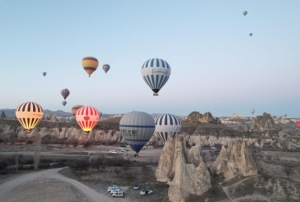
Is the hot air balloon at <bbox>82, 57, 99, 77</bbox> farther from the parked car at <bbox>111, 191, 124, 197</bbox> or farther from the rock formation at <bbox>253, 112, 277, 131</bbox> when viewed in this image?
the rock formation at <bbox>253, 112, 277, 131</bbox>

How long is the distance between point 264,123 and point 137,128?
240 feet

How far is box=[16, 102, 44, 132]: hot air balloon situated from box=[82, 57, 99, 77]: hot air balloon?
32.7 ft

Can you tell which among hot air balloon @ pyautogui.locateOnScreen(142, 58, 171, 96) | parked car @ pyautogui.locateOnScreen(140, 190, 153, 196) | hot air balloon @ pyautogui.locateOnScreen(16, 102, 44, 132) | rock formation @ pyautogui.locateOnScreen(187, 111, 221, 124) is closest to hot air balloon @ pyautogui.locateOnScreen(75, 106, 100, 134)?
hot air balloon @ pyautogui.locateOnScreen(16, 102, 44, 132)

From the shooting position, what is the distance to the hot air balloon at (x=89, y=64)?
1693 inches

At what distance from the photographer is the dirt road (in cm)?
2427

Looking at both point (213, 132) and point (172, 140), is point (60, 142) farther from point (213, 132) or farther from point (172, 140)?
point (172, 140)

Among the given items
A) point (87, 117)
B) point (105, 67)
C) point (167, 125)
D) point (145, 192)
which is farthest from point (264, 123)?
point (145, 192)

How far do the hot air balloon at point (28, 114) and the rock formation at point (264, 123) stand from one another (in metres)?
72.8

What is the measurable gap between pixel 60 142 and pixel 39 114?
102 feet

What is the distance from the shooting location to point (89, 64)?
1693 inches

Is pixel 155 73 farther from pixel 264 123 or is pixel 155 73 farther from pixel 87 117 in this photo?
pixel 264 123

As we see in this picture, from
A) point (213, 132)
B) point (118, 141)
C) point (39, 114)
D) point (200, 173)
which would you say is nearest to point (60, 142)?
point (118, 141)

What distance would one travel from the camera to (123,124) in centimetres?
2809

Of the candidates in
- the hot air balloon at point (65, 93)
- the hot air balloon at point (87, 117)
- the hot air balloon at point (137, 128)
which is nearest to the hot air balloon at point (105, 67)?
the hot air balloon at point (87, 117)
